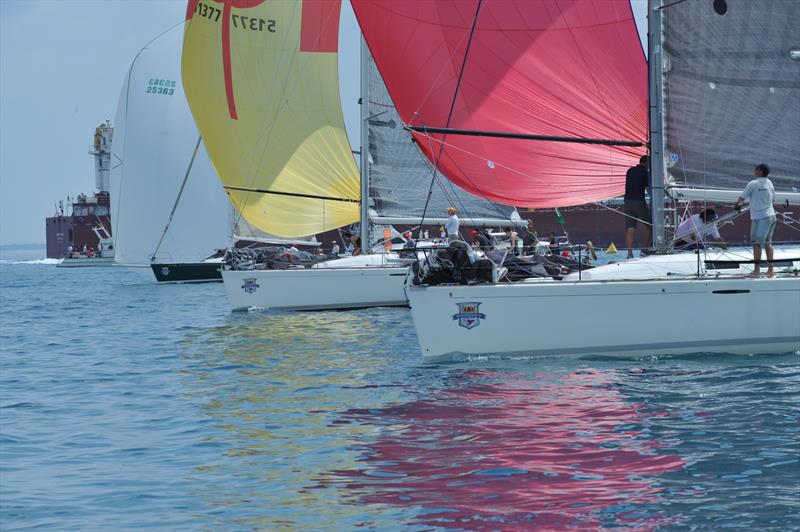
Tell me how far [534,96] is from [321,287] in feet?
27.5

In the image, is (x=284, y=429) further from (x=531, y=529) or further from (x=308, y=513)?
(x=531, y=529)

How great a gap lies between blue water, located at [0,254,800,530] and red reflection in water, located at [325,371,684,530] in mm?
21

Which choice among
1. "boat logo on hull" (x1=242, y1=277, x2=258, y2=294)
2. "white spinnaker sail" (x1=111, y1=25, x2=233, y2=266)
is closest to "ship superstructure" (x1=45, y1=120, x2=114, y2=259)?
"white spinnaker sail" (x1=111, y1=25, x2=233, y2=266)

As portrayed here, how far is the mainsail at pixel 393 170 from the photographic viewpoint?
23.2m

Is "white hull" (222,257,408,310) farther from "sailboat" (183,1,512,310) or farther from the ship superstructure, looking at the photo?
the ship superstructure

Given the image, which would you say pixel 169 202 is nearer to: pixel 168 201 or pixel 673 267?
pixel 168 201

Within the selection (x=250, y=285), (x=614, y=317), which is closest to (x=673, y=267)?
(x=614, y=317)

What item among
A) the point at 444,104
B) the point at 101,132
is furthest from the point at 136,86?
the point at 101,132

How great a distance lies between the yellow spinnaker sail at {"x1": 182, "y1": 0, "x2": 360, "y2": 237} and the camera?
24.5 metres

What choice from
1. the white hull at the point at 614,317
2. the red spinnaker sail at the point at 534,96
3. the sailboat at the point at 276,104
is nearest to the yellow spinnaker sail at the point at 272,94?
the sailboat at the point at 276,104

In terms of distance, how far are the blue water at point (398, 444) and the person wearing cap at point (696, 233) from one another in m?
1.50

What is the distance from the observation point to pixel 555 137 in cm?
1307

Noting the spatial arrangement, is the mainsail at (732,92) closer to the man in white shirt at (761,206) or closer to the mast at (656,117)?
the mast at (656,117)

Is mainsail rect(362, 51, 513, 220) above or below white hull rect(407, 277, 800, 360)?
above
